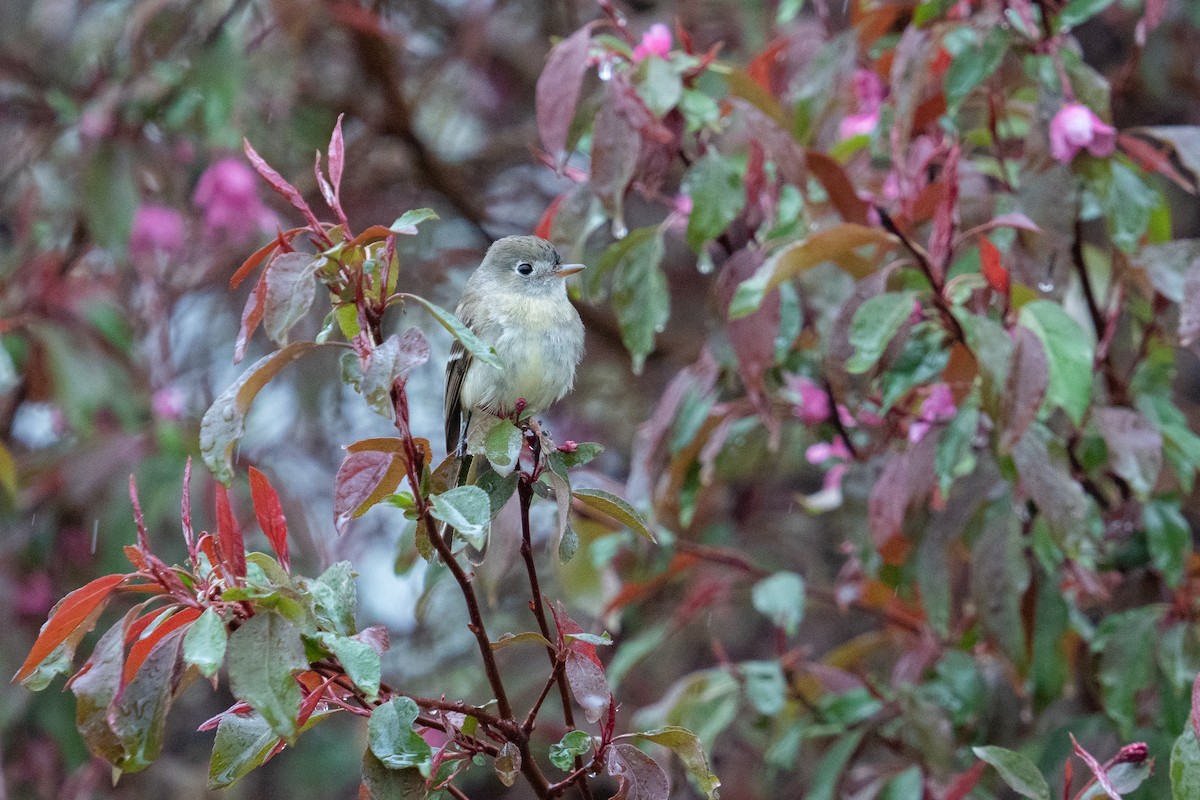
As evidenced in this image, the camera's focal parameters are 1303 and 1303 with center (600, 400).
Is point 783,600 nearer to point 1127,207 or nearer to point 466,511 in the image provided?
point 1127,207

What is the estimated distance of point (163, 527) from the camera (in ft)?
13.8

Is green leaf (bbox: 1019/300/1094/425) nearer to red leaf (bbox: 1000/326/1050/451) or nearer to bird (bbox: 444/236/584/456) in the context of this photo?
red leaf (bbox: 1000/326/1050/451)

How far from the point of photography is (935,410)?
2.73 m

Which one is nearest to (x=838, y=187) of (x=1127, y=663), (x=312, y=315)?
(x=1127, y=663)

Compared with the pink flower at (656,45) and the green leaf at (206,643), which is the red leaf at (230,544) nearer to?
the green leaf at (206,643)

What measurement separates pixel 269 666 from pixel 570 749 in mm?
408

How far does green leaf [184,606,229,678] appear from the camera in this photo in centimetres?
127

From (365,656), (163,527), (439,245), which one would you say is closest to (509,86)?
(439,245)

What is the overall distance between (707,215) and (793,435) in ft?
3.60

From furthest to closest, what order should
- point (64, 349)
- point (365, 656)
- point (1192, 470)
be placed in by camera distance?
point (64, 349), point (1192, 470), point (365, 656)

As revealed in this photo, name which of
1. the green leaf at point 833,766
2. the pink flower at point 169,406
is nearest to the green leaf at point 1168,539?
the green leaf at point 833,766

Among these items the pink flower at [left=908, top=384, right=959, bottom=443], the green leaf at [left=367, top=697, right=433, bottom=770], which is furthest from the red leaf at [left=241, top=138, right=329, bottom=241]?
the pink flower at [left=908, top=384, right=959, bottom=443]

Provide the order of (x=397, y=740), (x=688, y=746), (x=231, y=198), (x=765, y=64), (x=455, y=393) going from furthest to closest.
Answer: (x=231, y=198) → (x=765, y=64) → (x=455, y=393) → (x=688, y=746) → (x=397, y=740)

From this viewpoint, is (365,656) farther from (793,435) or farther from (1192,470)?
(793,435)
